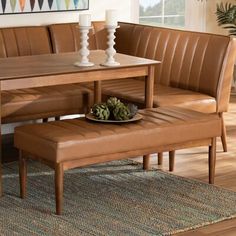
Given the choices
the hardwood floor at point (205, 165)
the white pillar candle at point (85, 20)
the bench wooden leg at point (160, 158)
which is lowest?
the hardwood floor at point (205, 165)

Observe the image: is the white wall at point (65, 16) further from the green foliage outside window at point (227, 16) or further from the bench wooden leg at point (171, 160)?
the bench wooden leg at point (171, 160)

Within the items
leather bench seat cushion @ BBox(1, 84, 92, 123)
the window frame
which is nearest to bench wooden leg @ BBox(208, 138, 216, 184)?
leather bench seat cushion @ BBox(1, 84, 92, 123)

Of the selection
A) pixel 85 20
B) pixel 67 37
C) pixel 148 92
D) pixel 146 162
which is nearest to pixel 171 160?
pixel 146 162

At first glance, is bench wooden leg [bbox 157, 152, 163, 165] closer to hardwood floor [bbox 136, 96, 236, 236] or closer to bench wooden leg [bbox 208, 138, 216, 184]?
hardwood floor [bbox 136, 96, 236, 236]

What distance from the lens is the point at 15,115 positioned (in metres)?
5.02

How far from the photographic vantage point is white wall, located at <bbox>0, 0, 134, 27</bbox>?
581 cm

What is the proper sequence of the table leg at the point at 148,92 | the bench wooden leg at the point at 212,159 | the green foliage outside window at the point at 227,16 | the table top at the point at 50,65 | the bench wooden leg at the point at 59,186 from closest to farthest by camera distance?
the bench wooden leg at the point at 59,186 → the table top at the point at 50,65 → the bench wooden leg at the point at 212,159 → the table leg at the point at 148,92 → the green foliage outside window at the point at 227,16

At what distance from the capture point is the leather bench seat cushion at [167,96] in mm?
5168

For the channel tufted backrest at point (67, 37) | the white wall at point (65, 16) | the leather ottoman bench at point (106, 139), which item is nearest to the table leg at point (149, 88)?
the leather ottoman bench at point (106, 139)

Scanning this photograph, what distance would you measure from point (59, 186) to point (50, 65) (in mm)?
997

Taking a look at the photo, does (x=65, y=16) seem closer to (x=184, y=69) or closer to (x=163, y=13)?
(x=184, y=69)

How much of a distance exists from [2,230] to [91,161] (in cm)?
64

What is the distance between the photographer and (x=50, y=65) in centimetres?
478

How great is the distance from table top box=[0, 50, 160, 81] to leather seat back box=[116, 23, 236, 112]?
1.73 feet
